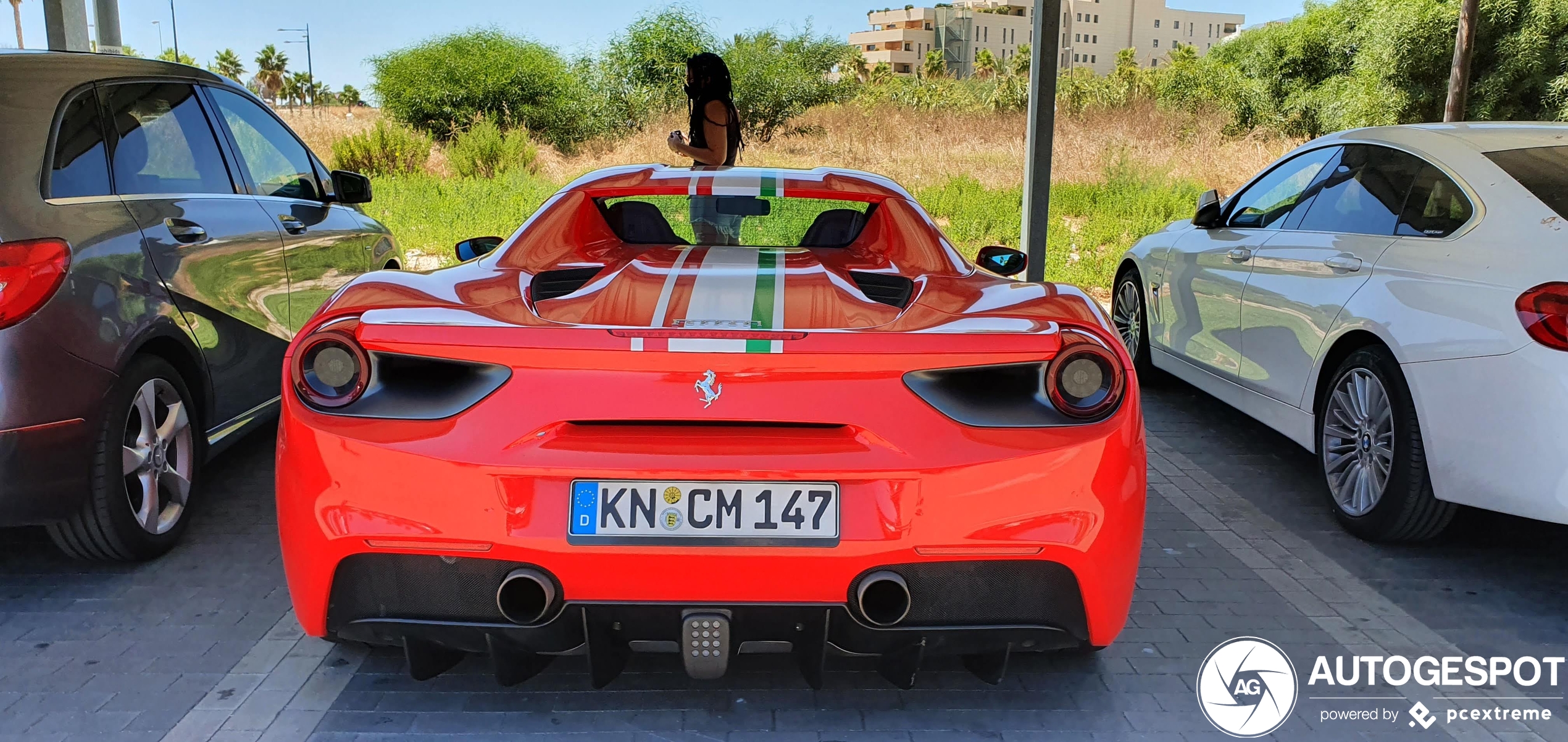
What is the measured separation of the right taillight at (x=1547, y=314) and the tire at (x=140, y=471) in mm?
4022

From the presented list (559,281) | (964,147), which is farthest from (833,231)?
(964,147)

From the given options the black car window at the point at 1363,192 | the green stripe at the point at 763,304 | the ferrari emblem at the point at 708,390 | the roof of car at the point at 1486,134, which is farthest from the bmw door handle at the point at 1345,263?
the ferrari emblem at the point at 708,390

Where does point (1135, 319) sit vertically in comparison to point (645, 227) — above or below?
below

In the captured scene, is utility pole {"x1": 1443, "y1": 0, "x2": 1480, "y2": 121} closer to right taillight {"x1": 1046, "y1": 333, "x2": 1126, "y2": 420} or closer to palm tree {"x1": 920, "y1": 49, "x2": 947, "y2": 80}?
right taillight {"x1": 1046, "y1": 333, "x2": 1126, "y2": 420}

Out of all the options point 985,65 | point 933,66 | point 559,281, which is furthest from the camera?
point 933,66

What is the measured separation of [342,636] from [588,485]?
0.66 metres

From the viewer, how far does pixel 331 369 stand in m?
2.34

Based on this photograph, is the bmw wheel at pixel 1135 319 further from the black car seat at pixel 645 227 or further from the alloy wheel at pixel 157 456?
the alloy wheel at pixel 157 456

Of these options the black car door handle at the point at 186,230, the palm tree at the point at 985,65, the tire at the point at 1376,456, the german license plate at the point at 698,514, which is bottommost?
the tire at the point at 1376,456

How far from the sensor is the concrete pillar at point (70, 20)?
9.62 metres

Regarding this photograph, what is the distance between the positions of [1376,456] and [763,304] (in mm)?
2494

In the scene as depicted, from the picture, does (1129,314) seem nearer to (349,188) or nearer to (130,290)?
(349,188)

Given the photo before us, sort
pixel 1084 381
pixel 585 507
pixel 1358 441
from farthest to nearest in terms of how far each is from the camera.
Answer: pixel 1358 441, pixel 1084 381, pixel 585 507

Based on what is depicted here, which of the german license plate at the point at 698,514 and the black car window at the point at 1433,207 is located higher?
the black car window at the point at 1433,207
